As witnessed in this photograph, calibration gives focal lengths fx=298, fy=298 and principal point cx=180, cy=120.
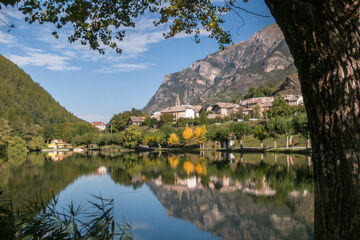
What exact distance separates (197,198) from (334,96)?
16580 mm

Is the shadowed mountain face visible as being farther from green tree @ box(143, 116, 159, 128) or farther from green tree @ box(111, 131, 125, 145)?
green tree @ box(143, 116, 159, 128)

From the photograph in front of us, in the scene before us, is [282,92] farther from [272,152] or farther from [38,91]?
[38,91]

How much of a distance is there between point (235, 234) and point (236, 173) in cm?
1339

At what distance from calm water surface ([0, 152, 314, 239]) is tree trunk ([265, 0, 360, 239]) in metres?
6.60

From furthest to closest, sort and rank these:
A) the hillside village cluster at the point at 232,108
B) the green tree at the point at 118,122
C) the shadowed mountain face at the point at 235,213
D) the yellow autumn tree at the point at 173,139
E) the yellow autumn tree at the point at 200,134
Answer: the green tree at the point at 118,122 → the hillside village cluster at the point at 232,108 → the yellow autumn tree at the point at 173,139 → the yellow autumn tree at the point at 200,134 → the shadowed mountain face at the point at 235,213

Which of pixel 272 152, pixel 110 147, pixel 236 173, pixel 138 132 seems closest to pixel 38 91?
pixel 110 147

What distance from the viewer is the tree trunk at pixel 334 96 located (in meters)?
2.38

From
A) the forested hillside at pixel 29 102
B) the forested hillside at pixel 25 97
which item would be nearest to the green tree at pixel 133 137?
the forested hillside at pixel 29 102

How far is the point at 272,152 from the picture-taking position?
4381 centimetres

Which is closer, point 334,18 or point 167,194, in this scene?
point 334,18

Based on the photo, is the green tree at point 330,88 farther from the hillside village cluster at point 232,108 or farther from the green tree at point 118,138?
the hillside village cluster at point 232,108

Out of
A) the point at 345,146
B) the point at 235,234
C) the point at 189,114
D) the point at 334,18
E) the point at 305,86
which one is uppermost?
the point at 189,114

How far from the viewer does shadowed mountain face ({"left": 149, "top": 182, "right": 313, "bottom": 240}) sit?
463 inches

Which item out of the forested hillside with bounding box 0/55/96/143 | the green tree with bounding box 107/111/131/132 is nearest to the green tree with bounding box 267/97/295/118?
the green tree with bounding box 107/111/131/132
